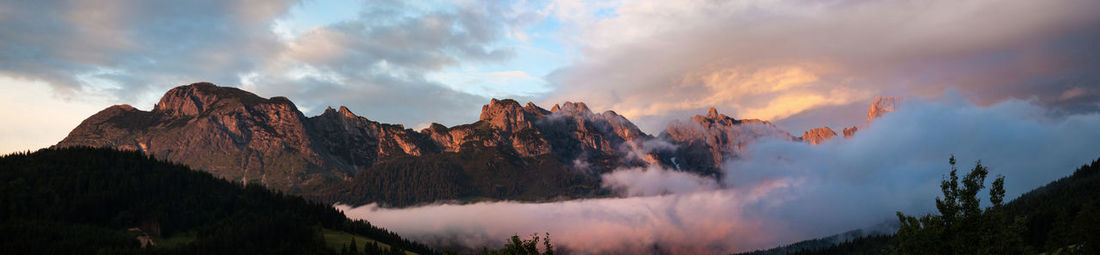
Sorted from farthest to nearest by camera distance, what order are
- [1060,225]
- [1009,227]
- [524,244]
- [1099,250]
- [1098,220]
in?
[1060,225] < [1098,220] < [1099,250] < [524,244] < [1009,227]

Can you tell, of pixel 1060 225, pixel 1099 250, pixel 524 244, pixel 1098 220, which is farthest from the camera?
pixel 1060 225

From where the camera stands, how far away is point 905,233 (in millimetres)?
56969

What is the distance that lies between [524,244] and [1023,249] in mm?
65567

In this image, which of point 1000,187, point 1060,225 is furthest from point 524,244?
point 1060,225

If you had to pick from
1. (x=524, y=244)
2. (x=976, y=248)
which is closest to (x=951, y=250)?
(x=976, y=248)

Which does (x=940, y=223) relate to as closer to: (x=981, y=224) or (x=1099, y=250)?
(x=981, y=224)

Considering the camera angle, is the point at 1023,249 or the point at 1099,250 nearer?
the point at 1023,249

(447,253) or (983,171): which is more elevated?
(983,171)

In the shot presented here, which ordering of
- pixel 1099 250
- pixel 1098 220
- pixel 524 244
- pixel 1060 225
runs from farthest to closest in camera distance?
pixel 1060 225, pixel 1098 220, pixel 1099 250, pixel 524 244

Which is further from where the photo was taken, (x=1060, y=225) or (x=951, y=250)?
(x=1060, y=225)

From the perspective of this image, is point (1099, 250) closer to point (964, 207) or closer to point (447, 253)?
point (964, 207)

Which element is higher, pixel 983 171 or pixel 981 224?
pixel 983 171

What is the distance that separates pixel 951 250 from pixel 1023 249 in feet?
16.5

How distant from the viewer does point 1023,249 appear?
5409 cm
